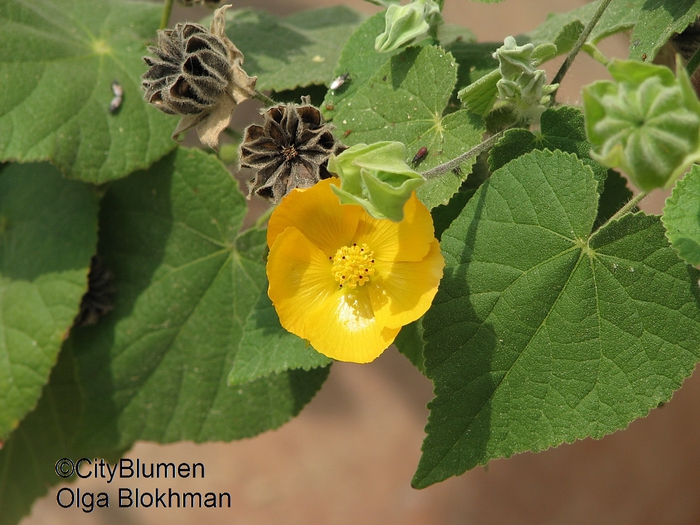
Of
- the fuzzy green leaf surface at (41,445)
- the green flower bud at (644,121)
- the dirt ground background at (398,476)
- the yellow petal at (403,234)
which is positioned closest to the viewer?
the green flower bud at (644,121)

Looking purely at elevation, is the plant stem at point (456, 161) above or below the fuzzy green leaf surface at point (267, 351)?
above

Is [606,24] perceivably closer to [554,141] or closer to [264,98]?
[554,141]

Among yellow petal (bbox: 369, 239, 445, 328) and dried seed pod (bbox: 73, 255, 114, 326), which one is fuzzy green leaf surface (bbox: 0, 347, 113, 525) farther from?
yellow petal (bbox: 369, 239, 445, 328)

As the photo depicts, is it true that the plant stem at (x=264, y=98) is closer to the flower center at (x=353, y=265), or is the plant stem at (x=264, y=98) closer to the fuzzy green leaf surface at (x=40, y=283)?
the flower center at (x=353, y=265)

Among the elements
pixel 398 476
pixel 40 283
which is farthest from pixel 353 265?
pixel 398 476
